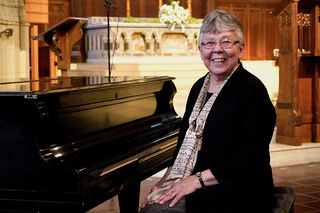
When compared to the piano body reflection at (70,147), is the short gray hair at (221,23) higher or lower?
higher

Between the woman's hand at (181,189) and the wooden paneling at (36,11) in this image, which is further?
the wooden paneling at (36,11)

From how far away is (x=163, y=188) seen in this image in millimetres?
2008

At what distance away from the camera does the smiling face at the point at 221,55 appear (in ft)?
6.49

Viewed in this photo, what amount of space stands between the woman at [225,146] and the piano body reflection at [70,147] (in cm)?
29

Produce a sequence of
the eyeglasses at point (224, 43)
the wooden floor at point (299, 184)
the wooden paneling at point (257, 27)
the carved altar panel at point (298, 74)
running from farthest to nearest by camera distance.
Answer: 1. the wooden paneling at point (257, 27)
2. the carved altar panel at point (298, 74)
3. the wooden floor at point (299, 184)
4. the eyeglasses at point (224, 43)

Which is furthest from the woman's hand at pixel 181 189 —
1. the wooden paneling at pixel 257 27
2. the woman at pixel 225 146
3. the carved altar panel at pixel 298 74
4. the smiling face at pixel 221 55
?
the wooden paneling at pixel 257 27

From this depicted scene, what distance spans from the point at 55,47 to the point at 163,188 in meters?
3.07

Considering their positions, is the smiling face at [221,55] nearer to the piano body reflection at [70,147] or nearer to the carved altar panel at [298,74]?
the piano body reflection at [70,147]

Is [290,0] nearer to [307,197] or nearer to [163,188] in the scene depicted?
[307,197]

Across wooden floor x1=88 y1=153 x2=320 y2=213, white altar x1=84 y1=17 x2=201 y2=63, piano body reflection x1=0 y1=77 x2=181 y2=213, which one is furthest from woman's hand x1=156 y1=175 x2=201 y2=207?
white altar x1=84 y1=17 x2=201 y2=63

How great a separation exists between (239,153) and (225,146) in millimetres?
69

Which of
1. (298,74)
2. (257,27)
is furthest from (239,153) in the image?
(257,27)

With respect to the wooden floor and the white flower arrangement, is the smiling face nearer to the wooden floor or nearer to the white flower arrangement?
the wooden floor

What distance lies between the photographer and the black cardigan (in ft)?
6.13
